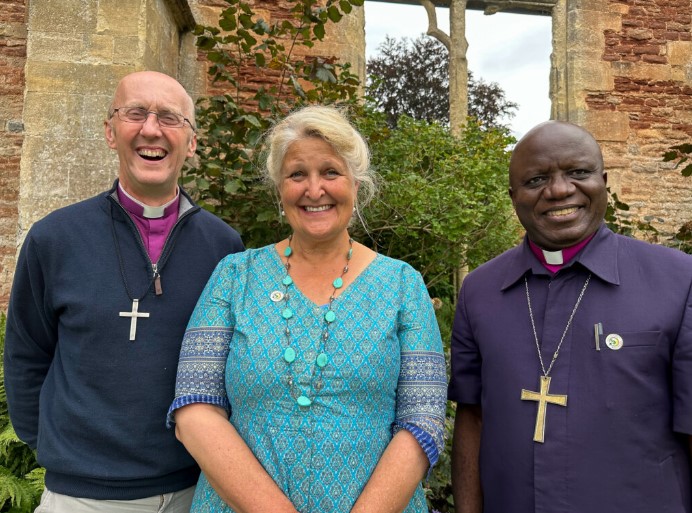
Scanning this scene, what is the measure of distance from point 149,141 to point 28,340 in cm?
77

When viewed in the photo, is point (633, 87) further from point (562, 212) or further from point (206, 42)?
point (562, 212)

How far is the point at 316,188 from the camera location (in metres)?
1.84

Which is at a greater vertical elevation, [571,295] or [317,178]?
[317,178]

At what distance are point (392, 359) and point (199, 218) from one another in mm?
890

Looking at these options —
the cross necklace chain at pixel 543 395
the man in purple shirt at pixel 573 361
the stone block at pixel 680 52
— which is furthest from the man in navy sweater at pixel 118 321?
the stone block at pixel 680 52

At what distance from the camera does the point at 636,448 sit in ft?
5.15

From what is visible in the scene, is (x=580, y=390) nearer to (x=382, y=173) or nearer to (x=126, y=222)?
(x=126, y=222)

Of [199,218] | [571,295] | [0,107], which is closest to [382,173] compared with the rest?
[199,218]

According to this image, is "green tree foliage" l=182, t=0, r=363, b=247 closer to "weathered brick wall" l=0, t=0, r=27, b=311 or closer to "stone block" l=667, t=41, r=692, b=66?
→ "weathered brick wall" l=0, t=0, r=27, b=311

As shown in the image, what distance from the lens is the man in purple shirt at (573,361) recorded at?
1.58 metres

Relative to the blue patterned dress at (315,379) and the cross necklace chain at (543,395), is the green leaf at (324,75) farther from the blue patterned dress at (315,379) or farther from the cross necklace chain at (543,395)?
the cross necklace chain at (543,395)

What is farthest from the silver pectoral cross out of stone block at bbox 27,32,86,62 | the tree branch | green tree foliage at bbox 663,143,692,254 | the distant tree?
the distant tree

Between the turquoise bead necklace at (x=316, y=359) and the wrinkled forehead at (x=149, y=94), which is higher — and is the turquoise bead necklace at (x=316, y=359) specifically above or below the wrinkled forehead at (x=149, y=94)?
below

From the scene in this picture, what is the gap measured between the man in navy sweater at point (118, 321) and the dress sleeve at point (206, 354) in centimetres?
15
